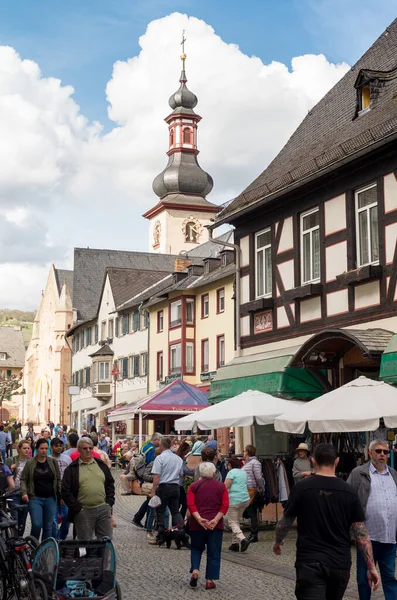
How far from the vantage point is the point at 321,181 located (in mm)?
20547

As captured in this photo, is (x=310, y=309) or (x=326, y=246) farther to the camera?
(x=310, y=309)

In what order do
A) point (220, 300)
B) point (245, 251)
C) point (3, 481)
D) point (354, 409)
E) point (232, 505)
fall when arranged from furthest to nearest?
1. point (220, 300)
2. point (245, 251)
3. point (232, 505)
4. point (354, 409)
5. point (3, 481)

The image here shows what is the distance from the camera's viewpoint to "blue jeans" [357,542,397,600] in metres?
8.68

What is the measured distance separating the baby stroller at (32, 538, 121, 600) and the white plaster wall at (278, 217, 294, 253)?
45.8 feet

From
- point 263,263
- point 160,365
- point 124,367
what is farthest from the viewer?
point 124,367

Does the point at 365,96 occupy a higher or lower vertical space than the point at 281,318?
higher

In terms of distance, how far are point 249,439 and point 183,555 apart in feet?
33.7

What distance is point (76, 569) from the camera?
8.51m

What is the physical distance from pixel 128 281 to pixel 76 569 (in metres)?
58.3

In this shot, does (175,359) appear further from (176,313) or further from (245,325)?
(245,325)

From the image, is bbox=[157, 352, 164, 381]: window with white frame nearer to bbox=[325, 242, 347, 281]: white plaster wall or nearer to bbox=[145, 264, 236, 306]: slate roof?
bbox=[145, 264, 236, 306]: slate roof

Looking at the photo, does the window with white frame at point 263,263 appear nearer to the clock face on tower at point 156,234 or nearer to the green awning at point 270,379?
the green awning at point 270,379

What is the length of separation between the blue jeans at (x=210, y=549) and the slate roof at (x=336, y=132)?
30.1ft

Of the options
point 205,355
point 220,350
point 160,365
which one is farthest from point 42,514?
point 160,365
